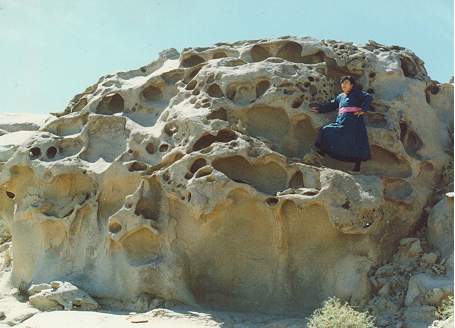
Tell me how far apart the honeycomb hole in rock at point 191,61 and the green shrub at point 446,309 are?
5.45 meters

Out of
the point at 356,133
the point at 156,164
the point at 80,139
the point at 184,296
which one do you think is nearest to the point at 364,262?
the point at 356,133

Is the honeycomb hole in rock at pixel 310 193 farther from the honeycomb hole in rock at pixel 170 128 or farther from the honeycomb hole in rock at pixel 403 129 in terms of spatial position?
the honeycomb hole in rock at pixel 170 128

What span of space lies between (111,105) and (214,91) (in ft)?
6.89

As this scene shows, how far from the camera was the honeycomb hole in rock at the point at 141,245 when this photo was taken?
30.6 ft

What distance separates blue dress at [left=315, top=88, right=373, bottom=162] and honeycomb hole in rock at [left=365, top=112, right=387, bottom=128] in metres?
0.37

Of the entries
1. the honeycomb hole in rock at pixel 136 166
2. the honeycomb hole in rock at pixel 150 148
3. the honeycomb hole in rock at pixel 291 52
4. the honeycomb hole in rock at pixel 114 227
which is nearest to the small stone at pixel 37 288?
the honeycomb hole in rock at pixel 114 227

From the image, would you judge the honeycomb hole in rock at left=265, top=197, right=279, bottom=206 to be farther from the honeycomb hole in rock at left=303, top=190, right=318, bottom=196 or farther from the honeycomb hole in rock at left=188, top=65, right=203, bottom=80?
the honeycomb hole in rock at left=188, top=65, right=203, bottom=80

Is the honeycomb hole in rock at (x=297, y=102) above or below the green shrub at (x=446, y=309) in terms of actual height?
above

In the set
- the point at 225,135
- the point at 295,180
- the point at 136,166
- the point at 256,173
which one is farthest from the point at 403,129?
the point at 136,166

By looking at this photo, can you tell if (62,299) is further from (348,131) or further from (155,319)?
(348,131)

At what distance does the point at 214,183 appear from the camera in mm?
8789

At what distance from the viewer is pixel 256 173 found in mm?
9250

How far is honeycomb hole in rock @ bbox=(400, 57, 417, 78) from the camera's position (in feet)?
35.4

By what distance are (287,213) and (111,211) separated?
264 cm
